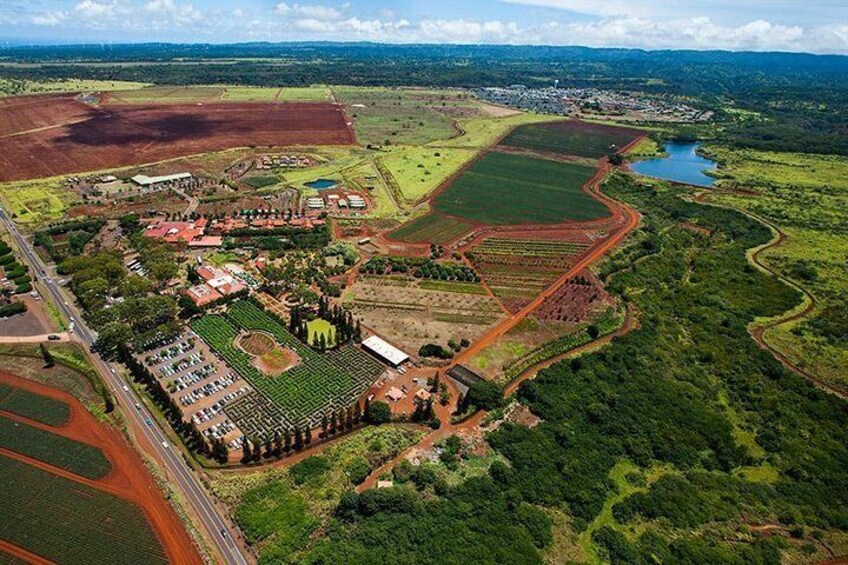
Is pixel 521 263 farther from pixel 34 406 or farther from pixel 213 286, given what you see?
pixel 34 406

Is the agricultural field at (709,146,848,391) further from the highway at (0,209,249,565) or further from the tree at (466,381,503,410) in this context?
the highway at (0,209,249,565)

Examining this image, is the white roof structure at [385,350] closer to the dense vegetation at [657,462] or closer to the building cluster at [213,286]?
the dense vegetation at [657,462]

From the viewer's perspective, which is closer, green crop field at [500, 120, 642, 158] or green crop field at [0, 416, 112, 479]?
green crop field at [0, 416, 112, 479]

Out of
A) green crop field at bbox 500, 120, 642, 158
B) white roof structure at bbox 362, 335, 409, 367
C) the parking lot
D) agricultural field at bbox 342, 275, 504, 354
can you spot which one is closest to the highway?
the parking lot

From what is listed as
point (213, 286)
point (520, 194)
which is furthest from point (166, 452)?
point (520, 194)

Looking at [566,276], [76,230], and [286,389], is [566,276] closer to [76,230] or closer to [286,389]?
[286,389]
